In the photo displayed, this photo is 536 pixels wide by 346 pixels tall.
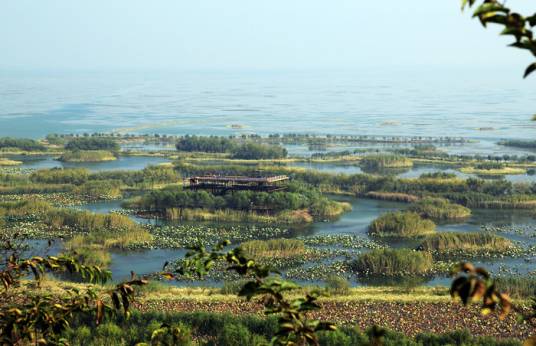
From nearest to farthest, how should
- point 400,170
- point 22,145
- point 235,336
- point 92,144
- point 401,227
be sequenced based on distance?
1. point 235,336
2. point 401,227
3. point 400,170
4. point 92,144
5. point 22,145

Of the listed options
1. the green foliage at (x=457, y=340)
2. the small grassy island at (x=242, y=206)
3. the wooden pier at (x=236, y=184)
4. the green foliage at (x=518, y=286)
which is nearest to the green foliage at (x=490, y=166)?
the wooden pier at (x=236, y=184)

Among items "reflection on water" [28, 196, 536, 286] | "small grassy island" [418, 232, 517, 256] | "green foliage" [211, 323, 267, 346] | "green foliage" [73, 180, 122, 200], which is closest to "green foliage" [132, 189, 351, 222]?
"reflection on water" [28, 196, 536, 286]

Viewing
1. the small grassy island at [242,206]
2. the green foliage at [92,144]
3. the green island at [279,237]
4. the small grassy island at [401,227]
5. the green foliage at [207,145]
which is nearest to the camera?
the green island at [279,237]

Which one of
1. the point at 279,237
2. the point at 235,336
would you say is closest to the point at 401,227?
the point at 279,237

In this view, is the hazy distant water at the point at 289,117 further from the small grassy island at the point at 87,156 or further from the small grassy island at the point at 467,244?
the small grassy island at the point at 467,244

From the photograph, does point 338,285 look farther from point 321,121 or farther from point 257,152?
point 321,121

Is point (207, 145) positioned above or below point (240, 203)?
above
